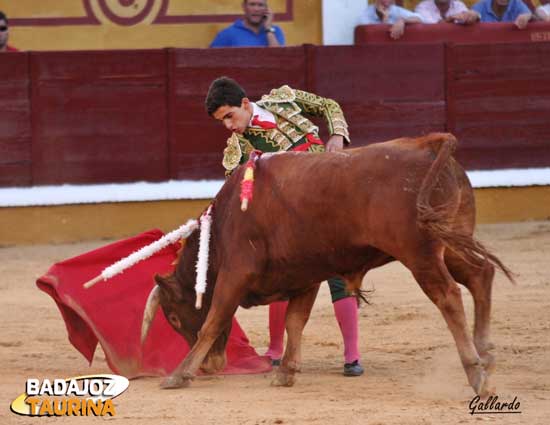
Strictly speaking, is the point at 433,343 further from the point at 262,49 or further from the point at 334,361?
the point at 262,49

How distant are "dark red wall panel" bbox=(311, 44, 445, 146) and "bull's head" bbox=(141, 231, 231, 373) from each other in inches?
155

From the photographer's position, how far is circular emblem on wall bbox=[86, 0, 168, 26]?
32.0 feet

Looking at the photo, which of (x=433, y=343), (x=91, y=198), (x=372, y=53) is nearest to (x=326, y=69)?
(x=372, y=53)

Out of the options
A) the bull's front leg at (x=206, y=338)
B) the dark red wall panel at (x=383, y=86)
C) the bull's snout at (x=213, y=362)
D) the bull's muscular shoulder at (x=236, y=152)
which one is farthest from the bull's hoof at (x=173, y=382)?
the dark red wall panel at (x=383, y=86)

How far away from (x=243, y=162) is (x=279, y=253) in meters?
0.52

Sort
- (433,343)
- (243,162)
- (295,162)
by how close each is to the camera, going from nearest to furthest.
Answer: (295,162) < (243,162) < (433,343)

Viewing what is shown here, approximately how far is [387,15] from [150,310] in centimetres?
481

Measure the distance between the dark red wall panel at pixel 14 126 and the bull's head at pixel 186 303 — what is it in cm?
372

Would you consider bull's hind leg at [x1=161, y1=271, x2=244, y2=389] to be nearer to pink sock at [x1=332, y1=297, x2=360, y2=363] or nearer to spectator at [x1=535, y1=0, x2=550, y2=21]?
pink sock at [x1=332, y1=297, x2=360, y2=363]

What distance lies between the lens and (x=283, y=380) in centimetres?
495

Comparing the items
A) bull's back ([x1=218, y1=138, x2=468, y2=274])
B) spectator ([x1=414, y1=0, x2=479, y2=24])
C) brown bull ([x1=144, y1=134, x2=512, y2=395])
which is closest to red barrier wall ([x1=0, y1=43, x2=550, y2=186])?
spectator ([x1=414, y1=0, x2=479, y2=24])

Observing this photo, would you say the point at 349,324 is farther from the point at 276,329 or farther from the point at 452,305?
the point at 452,305

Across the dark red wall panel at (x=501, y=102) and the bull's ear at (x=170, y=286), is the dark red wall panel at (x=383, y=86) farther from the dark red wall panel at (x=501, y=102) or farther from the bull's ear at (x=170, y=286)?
the bull's ear at (x=170, y=286)

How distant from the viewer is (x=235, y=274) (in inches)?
191
